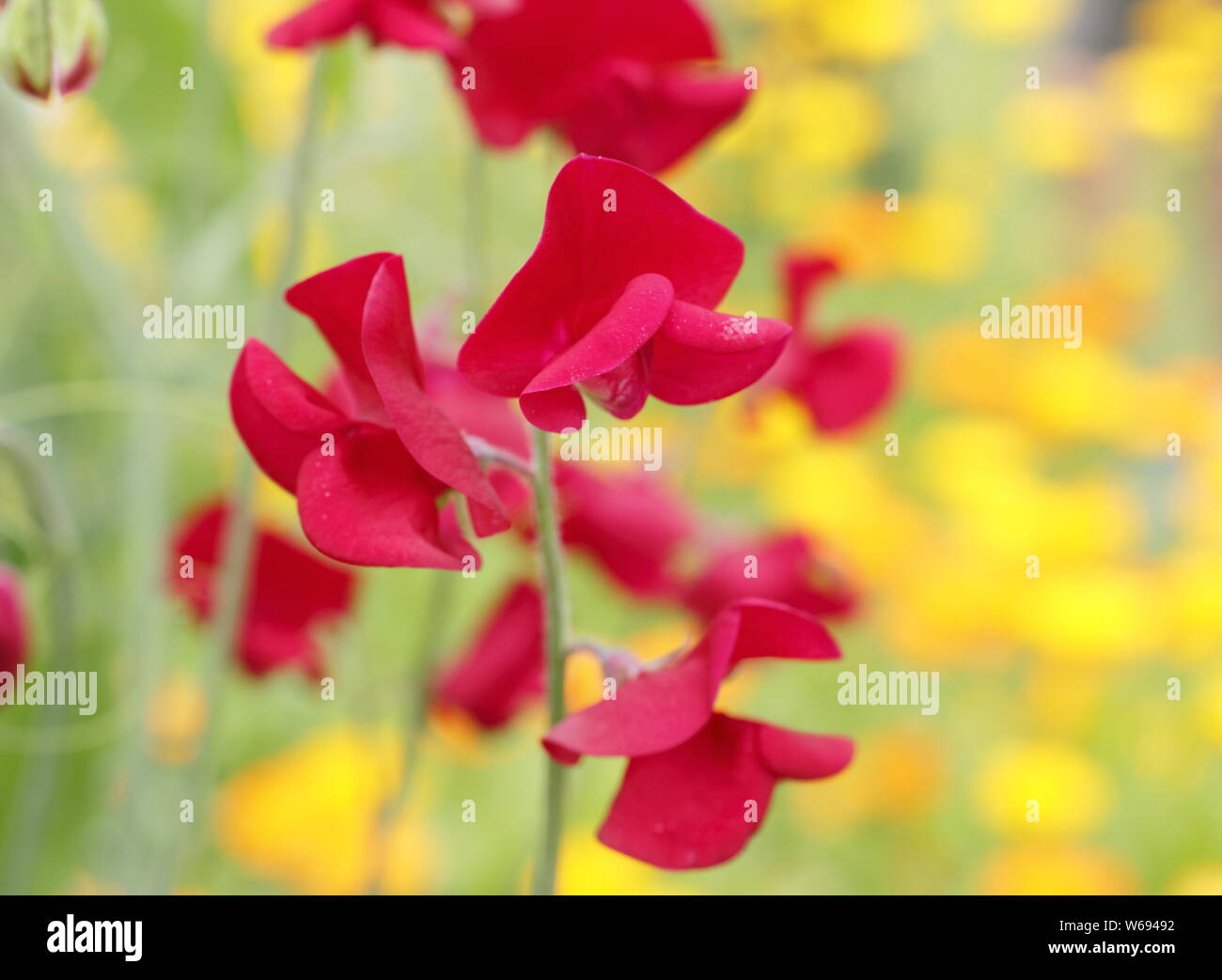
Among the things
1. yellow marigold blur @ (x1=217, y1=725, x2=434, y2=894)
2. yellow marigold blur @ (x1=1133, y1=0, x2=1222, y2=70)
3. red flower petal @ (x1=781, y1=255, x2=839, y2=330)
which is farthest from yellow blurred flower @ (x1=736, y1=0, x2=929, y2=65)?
red flower petal @ (x1=781, y1=255, x2=839, y2=330)

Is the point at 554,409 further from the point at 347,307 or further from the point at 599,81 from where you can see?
the point at 599,81

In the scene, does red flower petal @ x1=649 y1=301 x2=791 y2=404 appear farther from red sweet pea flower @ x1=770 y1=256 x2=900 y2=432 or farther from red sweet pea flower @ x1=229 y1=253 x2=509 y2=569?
red sweet pea flower @ x1=770 y1=256 x2=900 y2=432

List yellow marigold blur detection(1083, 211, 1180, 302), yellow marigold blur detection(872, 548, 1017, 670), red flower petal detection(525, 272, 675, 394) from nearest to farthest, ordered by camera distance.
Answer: red flower petal detection(525, 272, 675, 394), yellow marigold blur detection(872, 548, 1017, 670), yellow marigold blur detection(1083, 211, 1180, 302)

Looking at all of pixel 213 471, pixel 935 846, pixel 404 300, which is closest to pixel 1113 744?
pixel 935 846

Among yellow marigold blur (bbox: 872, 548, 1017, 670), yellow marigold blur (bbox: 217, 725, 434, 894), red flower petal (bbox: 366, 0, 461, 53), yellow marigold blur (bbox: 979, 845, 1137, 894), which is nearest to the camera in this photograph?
red flower petal (bbox: 366, 0, 461, 53)

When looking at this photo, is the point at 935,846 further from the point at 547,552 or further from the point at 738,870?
the point at 547,552

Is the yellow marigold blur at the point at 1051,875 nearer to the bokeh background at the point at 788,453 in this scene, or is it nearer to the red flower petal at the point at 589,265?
the bokeh background at the point at 788,453

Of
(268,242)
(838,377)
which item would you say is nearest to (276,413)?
(838,377)
